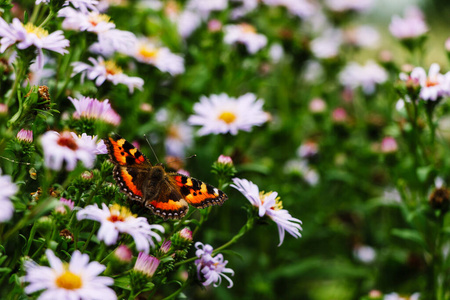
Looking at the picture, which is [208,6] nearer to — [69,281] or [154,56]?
[154,56]

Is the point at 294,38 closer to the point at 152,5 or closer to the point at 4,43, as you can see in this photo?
the point at 152,5

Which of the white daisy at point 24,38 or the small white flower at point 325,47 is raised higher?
the small white flower at point 325,47

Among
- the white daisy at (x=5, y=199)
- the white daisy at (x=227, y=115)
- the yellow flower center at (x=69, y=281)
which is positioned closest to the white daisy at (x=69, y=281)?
the yellow flower center at (x=69, y=281)

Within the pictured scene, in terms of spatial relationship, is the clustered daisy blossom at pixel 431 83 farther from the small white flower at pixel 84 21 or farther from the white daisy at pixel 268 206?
the small white flower at pixel 84 21

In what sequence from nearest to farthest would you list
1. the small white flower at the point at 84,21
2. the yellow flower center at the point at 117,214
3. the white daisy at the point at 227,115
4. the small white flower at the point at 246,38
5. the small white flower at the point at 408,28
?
1. the yellow flower center at the point at 117,214
2. the small white flower at the point at 84,21
3. the white daisy at the point at 227,115
4. the small white flower at the point at 246,38
5. the small white flower at the point at 408,28

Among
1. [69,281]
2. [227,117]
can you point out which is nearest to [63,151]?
[69,281]
